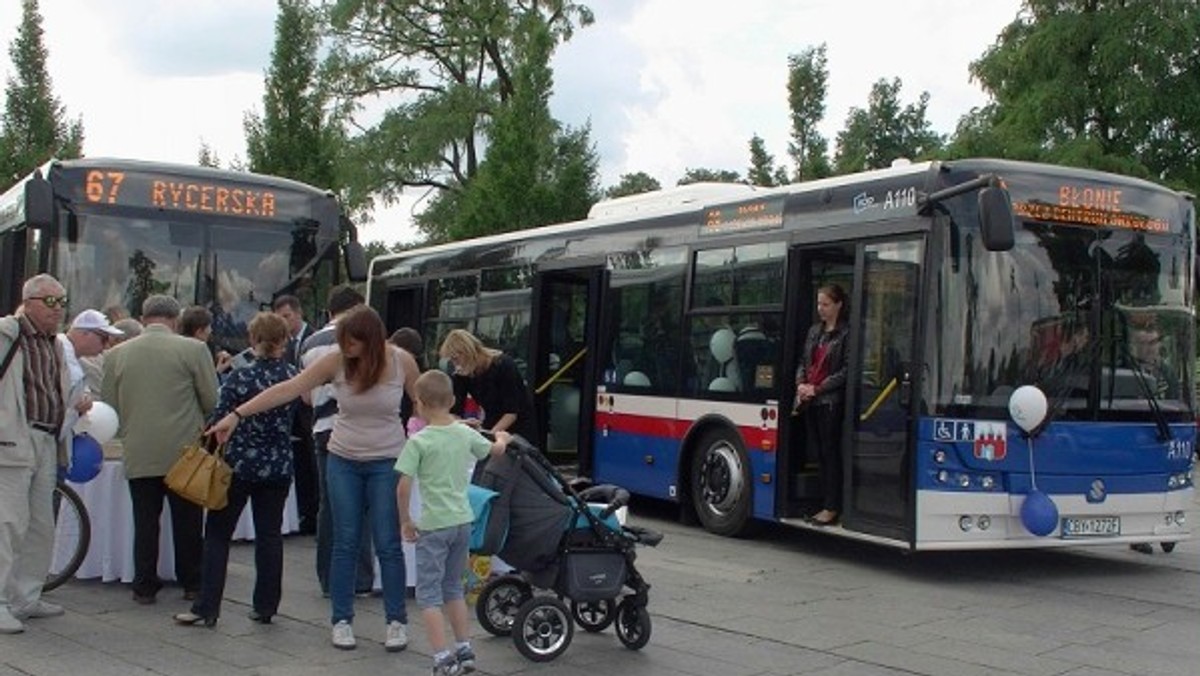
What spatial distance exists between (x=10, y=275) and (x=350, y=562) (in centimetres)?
759

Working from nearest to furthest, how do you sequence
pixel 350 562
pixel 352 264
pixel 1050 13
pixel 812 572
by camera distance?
1. pixel 350 562
2. pixel 812 572
3. pixel 352 264
4. pixel 1050 13

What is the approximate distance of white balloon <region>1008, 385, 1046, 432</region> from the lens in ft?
30.9

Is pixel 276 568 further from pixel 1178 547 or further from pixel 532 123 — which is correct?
pixel 532 123

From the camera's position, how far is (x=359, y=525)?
7.11 meters

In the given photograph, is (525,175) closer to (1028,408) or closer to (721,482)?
(721,482)

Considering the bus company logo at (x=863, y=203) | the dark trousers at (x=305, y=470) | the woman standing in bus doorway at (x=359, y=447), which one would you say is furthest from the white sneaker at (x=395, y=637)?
the bus company logo at (x=863, y=203)

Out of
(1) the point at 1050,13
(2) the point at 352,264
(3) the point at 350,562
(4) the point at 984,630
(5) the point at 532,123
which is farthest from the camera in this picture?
(1) the point at 1050,13

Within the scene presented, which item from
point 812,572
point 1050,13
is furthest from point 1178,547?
point 1050,13

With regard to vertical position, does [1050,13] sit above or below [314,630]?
above

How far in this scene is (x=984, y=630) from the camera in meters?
8.05

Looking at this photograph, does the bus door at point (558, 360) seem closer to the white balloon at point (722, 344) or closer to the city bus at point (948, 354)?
the city bus at point (948, 354)

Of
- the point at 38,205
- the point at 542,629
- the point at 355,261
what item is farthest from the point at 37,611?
the point at 355,261

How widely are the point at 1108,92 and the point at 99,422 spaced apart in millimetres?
28264

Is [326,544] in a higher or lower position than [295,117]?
lower
